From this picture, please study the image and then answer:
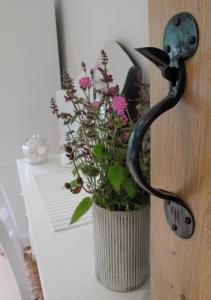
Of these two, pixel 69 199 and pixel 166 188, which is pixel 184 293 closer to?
pixel 166 188

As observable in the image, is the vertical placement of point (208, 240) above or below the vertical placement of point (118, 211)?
above

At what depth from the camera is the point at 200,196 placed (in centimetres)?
29

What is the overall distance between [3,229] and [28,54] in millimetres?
1338

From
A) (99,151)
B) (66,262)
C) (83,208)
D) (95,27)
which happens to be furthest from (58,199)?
(95,27)

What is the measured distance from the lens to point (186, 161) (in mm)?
297

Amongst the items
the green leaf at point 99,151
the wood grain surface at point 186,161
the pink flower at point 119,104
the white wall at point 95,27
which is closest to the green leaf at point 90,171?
the green leaf at point 99,151

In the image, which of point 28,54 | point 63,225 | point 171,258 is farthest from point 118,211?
point 28,54

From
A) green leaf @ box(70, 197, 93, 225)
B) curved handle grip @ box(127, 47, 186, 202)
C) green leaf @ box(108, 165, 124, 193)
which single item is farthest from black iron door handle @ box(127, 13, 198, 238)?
green leaf @ box(70, 197, 93, 225)

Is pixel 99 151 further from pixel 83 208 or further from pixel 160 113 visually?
pixel 160 113

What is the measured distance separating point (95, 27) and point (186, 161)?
1.25 m

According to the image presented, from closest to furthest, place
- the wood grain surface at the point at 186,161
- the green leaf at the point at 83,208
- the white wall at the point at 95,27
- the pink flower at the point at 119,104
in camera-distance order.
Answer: the wood grain surface at the point at 186,161 < the pink flower at the point at 119,104 < the green leaf at the point at 83,208 < the white wall at the point at 95,27

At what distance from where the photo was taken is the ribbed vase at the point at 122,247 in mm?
620

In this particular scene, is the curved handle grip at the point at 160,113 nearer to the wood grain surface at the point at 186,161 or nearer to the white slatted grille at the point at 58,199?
the wood grain surface at the point at 186,161

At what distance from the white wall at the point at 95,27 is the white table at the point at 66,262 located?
0.59 metres
